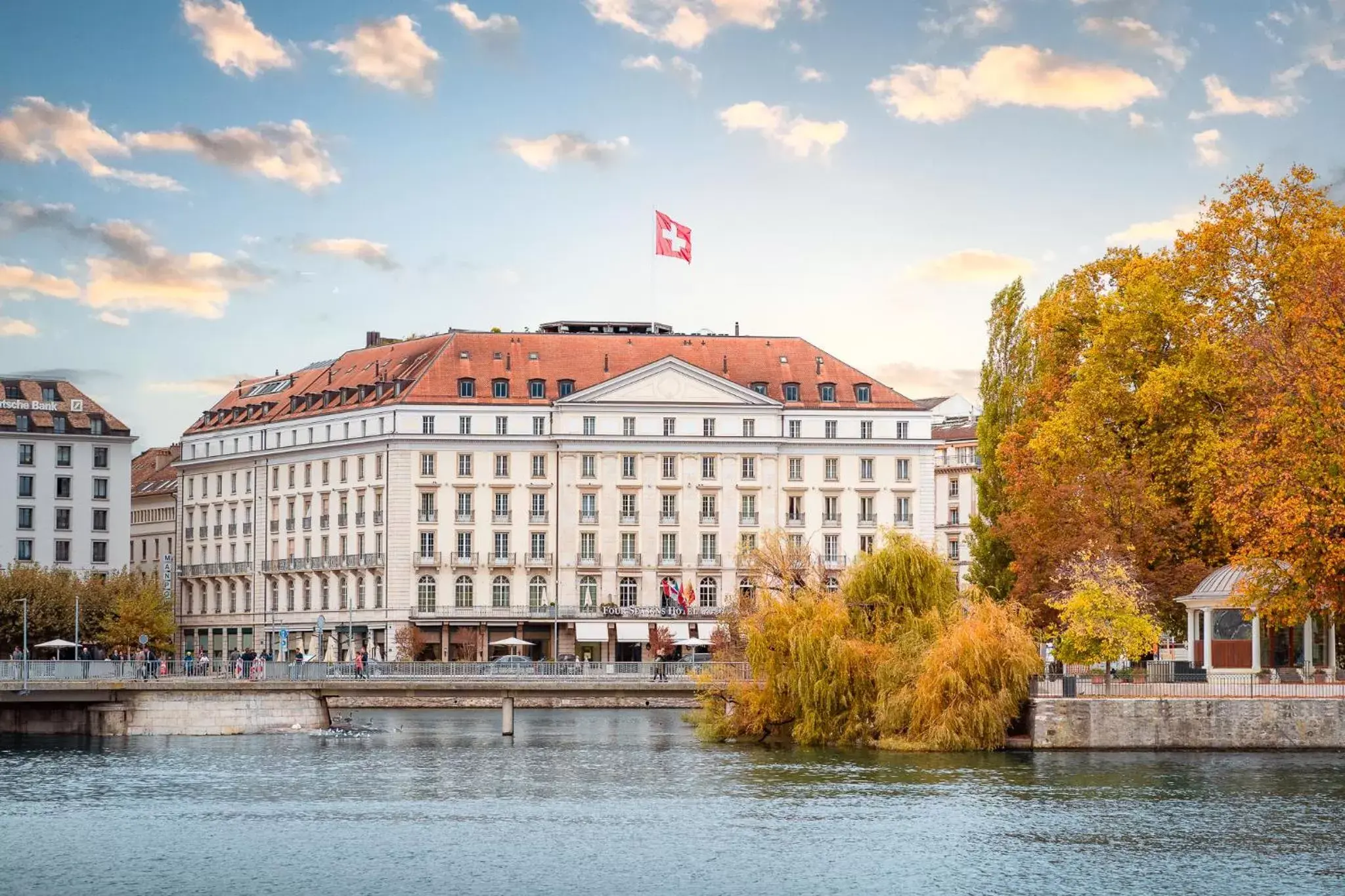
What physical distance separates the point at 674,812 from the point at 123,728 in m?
36.9

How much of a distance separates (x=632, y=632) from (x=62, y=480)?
131ft

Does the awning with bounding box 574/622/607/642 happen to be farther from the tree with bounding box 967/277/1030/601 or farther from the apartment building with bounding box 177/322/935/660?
the tree with bounding box 967/277/1030/601

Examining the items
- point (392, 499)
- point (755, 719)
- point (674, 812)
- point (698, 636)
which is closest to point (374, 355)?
point (392, 499)

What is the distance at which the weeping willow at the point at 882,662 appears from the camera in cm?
7519

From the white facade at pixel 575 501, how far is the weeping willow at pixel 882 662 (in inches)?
2149

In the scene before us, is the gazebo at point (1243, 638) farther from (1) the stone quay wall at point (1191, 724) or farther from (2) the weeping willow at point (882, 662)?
(2) the weeping willow at point (882, 662)

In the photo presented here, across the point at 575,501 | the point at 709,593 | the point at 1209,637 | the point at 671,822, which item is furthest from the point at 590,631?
the point at 671,822

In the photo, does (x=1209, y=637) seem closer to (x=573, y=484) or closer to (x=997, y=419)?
(x=997, y=419)

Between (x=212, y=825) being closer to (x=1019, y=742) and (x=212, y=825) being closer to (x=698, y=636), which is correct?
(x=1019, y=742)

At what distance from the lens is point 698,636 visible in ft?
452

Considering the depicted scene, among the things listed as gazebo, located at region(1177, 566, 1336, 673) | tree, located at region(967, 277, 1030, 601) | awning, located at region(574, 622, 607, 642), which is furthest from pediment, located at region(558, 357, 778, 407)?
gazebo, located at region(1177, 566, 1336, 673)

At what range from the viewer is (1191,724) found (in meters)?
77.0

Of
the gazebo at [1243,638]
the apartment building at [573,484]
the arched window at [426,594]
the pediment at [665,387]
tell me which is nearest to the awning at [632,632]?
the apartment building at [573,484]

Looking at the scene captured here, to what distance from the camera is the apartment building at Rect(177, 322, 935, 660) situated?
138625mm
